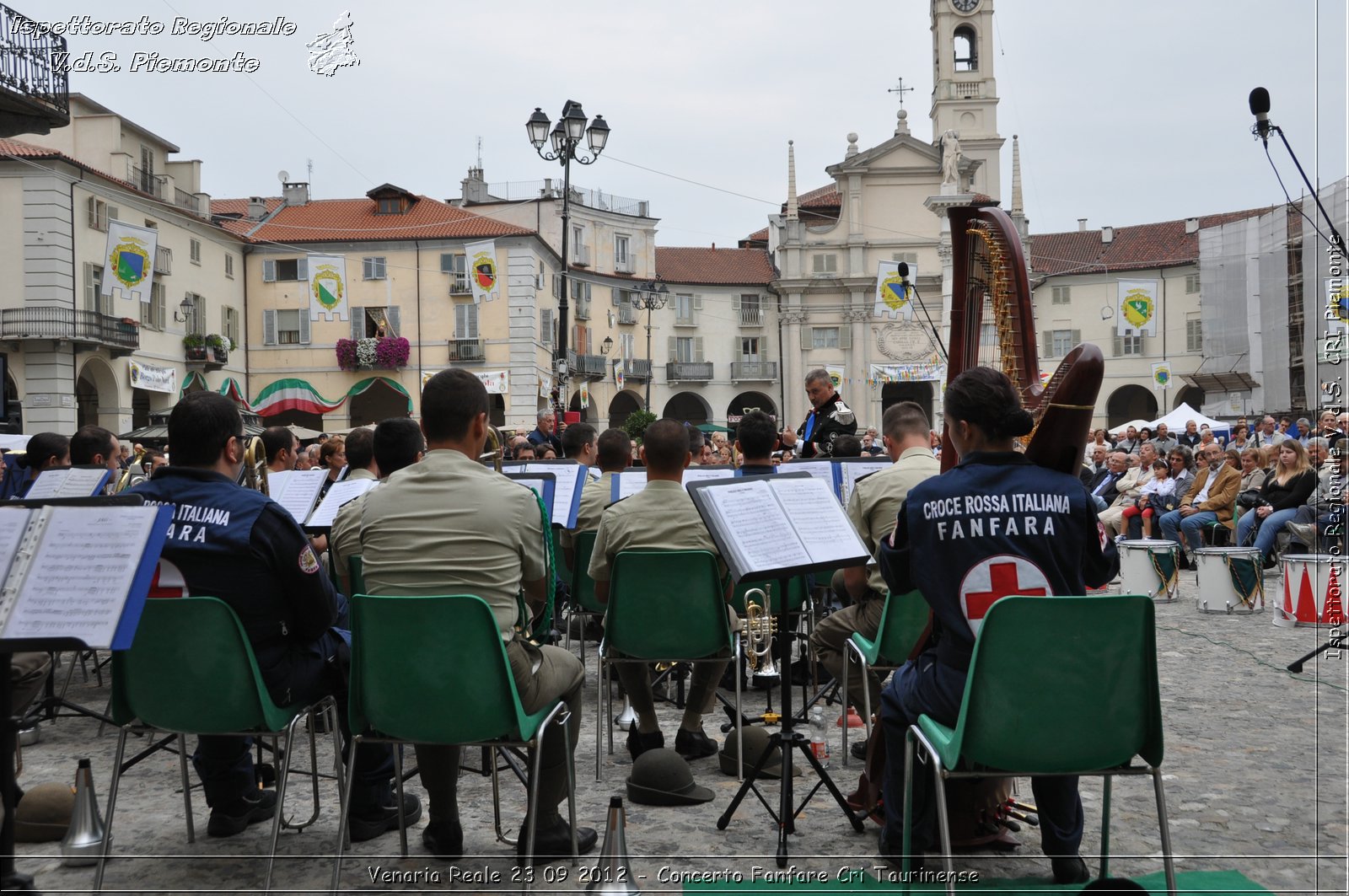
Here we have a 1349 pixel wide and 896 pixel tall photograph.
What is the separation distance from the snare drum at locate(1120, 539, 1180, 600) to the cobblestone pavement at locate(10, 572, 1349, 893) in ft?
17.9

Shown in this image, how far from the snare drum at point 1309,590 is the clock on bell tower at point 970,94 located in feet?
147

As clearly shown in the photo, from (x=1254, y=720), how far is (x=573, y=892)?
4.31 metres

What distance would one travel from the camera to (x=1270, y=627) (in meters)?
9.68

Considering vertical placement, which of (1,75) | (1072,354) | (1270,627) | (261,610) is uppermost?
(1,75)

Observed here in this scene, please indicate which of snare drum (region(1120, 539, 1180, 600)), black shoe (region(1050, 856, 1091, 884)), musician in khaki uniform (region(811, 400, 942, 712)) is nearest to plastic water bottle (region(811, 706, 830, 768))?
musician in khaki uniform (region(811, 400, 942, 712))

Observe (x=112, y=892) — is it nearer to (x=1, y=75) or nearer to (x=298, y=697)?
(x=298, y=697)

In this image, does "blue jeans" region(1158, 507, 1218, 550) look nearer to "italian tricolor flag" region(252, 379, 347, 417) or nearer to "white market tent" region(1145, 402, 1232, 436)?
"white market tent" region(1145, 402, 1232, 436)

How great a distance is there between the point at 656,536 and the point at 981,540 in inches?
90.1

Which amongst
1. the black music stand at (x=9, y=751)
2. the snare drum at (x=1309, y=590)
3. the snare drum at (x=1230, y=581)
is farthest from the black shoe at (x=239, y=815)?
the snare drum at (x=1230, y=581)

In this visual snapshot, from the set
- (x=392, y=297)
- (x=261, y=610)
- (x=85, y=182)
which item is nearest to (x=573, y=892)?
(x=261, y=610)

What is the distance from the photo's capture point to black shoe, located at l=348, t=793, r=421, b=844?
441 centimetres

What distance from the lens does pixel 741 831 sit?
14.5 ft

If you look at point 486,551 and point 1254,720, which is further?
point 1254,720

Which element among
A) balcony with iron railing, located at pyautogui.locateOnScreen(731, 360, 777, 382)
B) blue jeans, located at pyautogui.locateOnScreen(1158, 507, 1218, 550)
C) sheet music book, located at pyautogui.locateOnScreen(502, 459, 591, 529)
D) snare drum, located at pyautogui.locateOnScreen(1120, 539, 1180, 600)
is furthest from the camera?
balcony with iron railing, located at pyautogui.locateOnScreen(731, 360, 777, 382)
